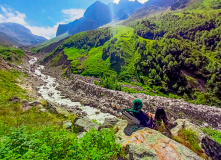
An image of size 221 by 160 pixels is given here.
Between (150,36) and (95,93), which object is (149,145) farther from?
(150,36)

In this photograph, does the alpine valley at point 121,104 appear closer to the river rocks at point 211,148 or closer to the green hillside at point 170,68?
the river rocks at point 211,148

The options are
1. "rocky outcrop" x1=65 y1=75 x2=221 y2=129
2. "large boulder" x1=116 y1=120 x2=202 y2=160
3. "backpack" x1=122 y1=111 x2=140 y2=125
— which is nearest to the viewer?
"large boulder" x1=116 y1=120 x2=202 y2=160

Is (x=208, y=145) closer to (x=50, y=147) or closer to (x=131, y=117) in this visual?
(x=131, y=117)

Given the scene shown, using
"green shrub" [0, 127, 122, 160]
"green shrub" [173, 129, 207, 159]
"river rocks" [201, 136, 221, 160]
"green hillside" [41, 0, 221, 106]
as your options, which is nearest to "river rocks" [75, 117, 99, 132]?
"green shrub" [0, 127, 122, 160]

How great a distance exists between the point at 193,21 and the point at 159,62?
73.1m

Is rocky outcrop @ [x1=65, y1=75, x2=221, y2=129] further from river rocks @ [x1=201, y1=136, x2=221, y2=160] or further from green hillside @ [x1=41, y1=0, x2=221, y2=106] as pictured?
river rocks @ [x1=201, y1=136, x2=221, y2=160]

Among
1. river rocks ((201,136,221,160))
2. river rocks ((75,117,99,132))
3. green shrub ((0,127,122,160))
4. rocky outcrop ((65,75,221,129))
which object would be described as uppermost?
green shrub ((0,127,122,160))

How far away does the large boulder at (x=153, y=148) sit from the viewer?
5086 millimetres

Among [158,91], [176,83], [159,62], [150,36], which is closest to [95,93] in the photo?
[158,91]

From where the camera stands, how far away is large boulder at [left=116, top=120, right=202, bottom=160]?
16.7ft

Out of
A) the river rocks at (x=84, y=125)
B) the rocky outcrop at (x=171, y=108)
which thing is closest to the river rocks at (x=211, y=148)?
the river rocks at (x=84, y=125)

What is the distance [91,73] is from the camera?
57312 millimetres

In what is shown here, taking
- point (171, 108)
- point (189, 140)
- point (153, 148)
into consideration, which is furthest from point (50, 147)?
point (171, 108)

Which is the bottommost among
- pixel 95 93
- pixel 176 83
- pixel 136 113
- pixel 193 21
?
pixel 95 93
